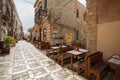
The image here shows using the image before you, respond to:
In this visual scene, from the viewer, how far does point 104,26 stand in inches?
171

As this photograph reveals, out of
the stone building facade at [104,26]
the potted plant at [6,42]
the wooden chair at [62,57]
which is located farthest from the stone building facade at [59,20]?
the stone building facade at [104,26]

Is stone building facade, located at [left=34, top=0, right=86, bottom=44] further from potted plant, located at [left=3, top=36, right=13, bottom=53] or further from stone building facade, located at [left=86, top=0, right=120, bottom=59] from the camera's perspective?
stone building facade, located at [left=86, top=0, right=120, bottom=59]

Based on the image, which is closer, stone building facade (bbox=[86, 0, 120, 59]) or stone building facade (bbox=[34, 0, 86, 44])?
stone building facade (bbox=[86, 0, 120, 59])

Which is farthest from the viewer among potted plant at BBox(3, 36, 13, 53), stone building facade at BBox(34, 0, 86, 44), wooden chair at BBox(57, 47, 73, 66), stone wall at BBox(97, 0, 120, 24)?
stone building facade at BBox(34, 0, 86, 44)

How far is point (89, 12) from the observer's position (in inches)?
201

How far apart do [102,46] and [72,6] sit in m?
8.86

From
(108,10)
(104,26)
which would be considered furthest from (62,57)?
(108,10)

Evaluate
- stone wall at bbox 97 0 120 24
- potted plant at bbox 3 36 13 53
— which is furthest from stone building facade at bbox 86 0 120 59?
potted plant at bbox 3 36 13 53

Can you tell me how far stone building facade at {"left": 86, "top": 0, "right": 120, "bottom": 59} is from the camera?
3936mm

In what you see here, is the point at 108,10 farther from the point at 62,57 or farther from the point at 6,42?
the point at 6,42

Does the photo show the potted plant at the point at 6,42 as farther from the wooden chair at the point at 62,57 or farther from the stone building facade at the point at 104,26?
the stone building facade at the point at 104,26

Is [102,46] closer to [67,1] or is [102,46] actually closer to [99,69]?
[99,69]

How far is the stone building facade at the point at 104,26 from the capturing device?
12.9 feet

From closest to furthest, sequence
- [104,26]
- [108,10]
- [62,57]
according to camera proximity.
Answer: [108,10] < [104,26] < [62,57]
